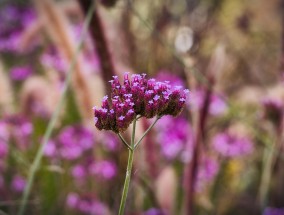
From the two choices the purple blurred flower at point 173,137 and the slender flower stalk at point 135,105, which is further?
the purple blurred flower at point 173,137

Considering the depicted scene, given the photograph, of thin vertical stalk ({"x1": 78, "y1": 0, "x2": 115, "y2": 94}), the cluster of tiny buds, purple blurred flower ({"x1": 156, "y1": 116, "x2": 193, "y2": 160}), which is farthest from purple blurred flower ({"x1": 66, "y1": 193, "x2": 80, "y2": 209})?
the cluster of tiny buds

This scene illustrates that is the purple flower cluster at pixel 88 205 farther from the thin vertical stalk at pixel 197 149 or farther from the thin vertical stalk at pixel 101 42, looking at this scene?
the thin vertical stalk at pixel 101 42

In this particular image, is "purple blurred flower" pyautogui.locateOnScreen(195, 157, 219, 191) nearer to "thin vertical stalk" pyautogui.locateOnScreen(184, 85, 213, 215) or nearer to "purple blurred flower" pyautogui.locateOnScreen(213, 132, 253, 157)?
"purple blurred flower" pyautogui.locateOnScreen(213, 132, 253, 157)

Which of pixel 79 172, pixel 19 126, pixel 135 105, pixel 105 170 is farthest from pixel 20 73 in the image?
pixel 135 105

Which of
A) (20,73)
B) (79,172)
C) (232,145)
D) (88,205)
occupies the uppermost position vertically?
(20,73)

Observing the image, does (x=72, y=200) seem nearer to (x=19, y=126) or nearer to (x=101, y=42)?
(x=19, y=126)

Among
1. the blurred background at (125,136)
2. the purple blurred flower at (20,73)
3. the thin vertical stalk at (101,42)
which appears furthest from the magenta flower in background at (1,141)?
the purple blurred flower at (20,73)

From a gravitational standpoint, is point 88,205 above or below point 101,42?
below

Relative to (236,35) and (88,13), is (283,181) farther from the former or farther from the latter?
(236,35)
